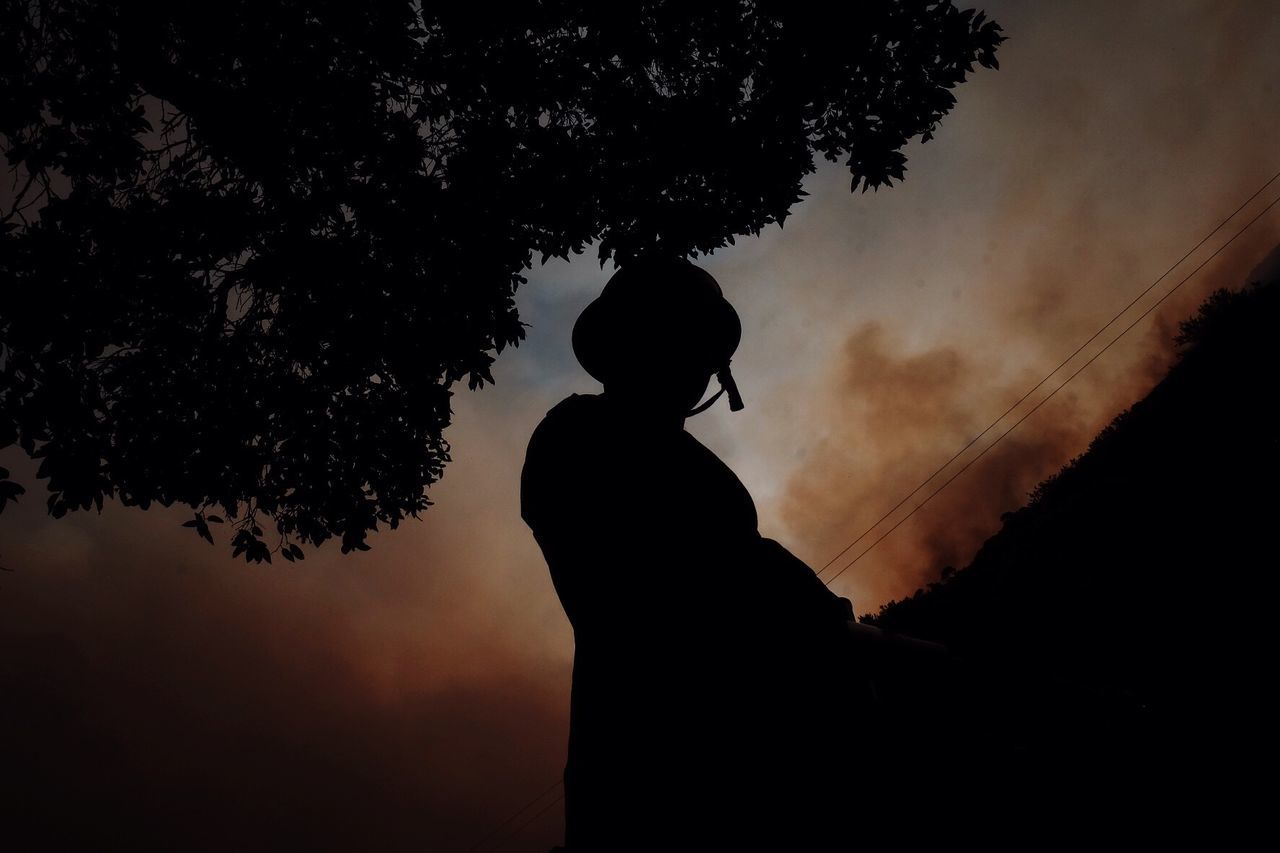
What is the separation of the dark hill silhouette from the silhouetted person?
611 millimetres

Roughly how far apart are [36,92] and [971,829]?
8.42m

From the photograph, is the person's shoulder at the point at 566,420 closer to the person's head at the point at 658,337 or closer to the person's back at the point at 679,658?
the person's back at the point at 679,658

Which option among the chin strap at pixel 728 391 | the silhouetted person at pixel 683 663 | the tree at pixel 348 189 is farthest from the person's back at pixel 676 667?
the tree at pixel 348 189

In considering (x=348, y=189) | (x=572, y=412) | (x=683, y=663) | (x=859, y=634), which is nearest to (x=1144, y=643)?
(x=859, y=634)

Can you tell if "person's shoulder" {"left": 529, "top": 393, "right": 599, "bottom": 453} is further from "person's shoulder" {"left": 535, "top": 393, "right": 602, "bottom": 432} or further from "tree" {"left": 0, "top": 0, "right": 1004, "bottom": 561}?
"tree" {"left": 0, "top": 0, "right": 1004, "bottom": 561}

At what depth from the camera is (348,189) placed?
20.8 ft

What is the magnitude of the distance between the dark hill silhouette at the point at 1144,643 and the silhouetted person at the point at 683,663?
2.01ft

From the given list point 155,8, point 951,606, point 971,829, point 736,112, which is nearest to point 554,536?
point 971,829

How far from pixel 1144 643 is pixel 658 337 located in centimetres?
504

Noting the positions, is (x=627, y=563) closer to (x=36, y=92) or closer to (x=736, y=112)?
(x=736, y=112)

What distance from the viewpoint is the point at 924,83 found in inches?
230

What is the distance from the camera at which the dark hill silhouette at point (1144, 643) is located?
1.85 m

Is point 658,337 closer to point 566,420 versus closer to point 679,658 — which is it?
point 566,420

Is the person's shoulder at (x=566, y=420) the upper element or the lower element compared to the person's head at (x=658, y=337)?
lower
